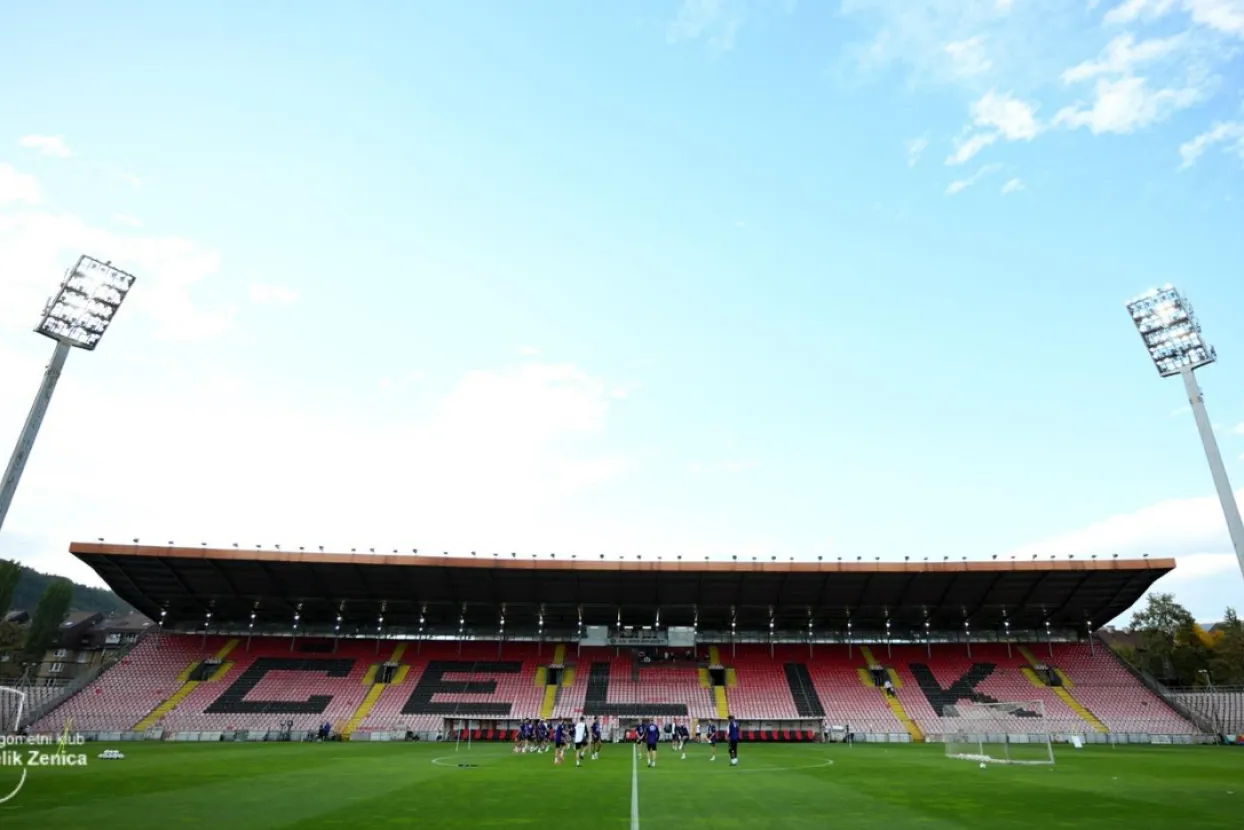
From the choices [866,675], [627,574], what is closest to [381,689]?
[627,574]

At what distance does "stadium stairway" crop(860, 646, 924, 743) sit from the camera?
42.9 m

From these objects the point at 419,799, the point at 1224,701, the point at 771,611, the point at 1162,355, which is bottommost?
the point at 419,799

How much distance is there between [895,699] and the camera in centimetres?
4672

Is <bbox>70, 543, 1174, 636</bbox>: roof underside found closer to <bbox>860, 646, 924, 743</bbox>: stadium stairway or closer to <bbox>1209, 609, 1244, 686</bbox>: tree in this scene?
<bbox>860, 646, 924, 743</bbox>: stadium stairway

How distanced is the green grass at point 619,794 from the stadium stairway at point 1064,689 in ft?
62.8

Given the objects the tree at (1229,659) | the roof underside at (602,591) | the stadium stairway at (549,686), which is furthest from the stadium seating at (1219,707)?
the stadium stairway at (549,686)

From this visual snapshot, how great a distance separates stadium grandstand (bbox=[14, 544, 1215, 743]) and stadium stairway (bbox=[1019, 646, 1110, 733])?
0.16 m

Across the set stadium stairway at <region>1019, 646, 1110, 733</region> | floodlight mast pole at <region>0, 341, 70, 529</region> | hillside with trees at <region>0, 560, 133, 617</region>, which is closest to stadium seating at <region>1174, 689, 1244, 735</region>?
stadium stairway at <region>1019, 646, 1110, 733</region>

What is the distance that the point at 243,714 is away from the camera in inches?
1731

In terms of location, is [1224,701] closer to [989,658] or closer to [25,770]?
[989,658]

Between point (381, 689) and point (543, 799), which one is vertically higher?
point (381, 689)

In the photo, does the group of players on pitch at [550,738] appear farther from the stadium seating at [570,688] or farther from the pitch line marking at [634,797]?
the stadium seating at [570,688]

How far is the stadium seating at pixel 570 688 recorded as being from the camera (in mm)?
43312

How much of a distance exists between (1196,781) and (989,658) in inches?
1425
